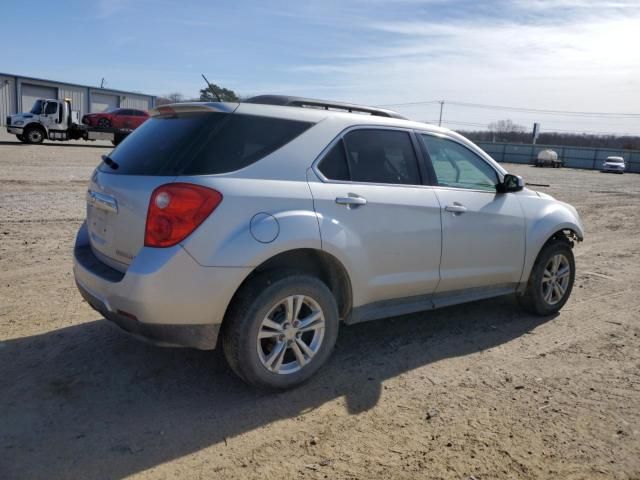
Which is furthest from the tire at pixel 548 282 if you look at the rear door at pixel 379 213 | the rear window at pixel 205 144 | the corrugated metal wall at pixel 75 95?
the corrugated metal wall at pixel 75 95

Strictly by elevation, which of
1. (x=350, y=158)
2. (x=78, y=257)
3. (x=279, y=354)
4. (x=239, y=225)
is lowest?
(x=279, y=354)

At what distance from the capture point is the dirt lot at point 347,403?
116 inches

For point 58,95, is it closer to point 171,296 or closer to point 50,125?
point 50,125

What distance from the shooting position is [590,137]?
299ft

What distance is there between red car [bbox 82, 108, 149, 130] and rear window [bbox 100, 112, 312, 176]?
28.0m

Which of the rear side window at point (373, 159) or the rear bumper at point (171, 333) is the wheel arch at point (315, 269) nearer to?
the rear bumper at point (171, 333)

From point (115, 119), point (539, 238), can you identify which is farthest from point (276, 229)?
point (115, 119)

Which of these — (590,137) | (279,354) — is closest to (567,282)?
(279,354)

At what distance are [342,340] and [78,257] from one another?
2.17m

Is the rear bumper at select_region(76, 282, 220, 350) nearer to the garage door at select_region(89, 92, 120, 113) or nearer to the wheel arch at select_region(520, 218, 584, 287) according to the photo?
the wheel arch at select_region(520, 218, 584, 287)

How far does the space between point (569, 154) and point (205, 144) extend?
2577 inches

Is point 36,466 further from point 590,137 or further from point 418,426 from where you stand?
point 590,137

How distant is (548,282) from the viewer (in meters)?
5.48

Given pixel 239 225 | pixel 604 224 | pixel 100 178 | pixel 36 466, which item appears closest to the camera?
pixel 36 466
